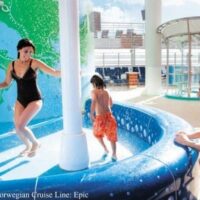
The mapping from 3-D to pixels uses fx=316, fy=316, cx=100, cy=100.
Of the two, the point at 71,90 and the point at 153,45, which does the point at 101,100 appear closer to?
the point at 71,90

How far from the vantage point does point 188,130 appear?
10.8 ft

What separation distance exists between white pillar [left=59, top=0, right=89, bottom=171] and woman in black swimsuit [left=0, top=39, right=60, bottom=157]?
0.40 meters

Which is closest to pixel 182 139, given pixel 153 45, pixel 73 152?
pixel 73 152

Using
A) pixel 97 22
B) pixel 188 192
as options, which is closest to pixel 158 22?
pixel 97 22

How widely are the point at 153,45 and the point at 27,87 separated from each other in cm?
964

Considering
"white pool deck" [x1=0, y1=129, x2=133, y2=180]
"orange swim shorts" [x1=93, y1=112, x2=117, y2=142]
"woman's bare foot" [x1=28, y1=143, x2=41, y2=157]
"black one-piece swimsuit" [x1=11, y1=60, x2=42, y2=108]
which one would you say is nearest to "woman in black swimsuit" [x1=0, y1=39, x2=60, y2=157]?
"black one-piece swimsuit" [x1=11, y1=60, x2=42, y2=108]

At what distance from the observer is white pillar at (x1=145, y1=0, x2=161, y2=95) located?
41.0 feet

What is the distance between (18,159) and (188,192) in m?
2.03

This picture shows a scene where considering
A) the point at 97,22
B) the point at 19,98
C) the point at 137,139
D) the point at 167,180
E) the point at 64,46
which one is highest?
the point at 97,22

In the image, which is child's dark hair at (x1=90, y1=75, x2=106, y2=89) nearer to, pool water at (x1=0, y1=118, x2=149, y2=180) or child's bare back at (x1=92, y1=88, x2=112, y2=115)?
child's bare back at (x1=92, y1=88, x2=112, y2=115)

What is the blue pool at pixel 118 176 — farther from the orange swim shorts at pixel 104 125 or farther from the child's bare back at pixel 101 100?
the child's bare back at pixel 101 100

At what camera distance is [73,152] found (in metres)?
3.05

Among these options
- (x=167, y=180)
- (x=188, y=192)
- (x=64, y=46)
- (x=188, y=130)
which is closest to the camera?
(x=167, y=180)

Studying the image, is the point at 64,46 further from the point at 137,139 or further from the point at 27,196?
the point at 137,139
